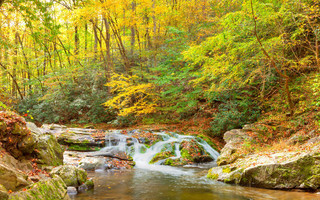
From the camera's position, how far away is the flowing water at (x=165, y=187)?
16.7 feet

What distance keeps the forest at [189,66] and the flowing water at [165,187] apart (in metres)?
3.92

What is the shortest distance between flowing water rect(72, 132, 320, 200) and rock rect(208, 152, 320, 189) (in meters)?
0.28

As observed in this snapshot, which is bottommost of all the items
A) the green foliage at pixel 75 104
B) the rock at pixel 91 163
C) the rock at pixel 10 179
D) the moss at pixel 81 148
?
the rock at pixel 91 163

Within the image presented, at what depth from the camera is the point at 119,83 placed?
13461 mm

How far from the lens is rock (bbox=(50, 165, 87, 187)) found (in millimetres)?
5617

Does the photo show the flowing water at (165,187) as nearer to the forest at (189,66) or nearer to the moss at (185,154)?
the moss at (185,154)

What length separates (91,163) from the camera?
27.9 feet

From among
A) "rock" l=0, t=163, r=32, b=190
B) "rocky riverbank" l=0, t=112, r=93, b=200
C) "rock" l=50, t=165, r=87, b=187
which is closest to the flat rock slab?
"rocky riverbank" l=0, t=112, r=93, b=200

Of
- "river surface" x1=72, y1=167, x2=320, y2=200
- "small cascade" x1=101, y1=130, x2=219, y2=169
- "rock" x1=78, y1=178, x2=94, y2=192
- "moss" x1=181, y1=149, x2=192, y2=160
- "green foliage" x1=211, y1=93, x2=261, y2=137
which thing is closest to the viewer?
"river surface" x1=72, y1=167, x2=320, y2=200

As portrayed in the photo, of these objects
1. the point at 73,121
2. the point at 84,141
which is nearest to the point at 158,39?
the point at 84,141

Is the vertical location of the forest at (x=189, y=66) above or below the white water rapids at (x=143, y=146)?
above

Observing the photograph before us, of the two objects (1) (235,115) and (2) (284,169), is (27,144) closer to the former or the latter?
(2) (284,169)

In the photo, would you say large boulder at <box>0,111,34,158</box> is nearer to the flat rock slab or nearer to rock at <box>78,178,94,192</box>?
rock at <box>78,178,94,192</box>

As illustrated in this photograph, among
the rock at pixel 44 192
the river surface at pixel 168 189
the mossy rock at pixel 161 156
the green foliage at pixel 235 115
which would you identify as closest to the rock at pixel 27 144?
the rock at pixel 44 192
